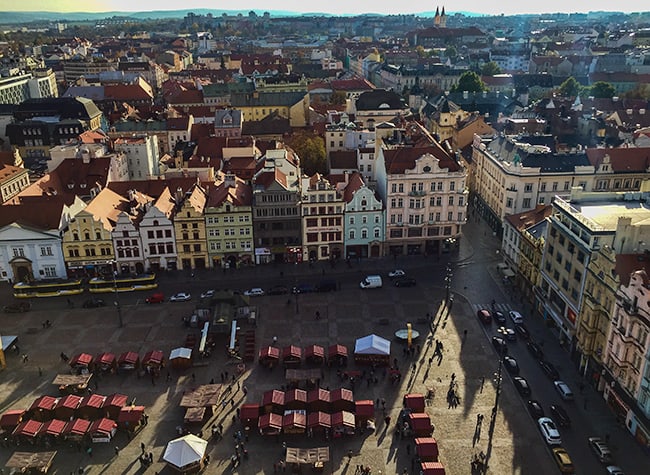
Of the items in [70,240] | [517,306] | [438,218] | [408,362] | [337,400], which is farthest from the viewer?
[438,218]

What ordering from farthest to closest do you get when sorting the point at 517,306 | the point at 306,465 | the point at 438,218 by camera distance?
the point at 438,218
the point at 517,306
the point at 306,465

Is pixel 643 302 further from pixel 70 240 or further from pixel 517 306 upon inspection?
pixel 70 240

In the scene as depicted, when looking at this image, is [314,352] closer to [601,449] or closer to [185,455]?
[185,455]

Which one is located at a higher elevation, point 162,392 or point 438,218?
point 438,218

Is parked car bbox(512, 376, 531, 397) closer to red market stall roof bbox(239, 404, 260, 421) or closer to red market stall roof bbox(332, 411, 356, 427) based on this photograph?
red market stall roof bbox(332, 411, 356, 427)

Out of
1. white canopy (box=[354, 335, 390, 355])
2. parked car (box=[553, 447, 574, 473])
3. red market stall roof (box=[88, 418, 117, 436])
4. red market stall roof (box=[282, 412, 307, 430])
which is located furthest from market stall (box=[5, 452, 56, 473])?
parked car (box=[553, 447, 574, 473])

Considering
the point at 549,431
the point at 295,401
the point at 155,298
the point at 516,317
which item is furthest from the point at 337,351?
the point at 155,298

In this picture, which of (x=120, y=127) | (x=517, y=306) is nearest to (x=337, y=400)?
(x=517, y=306)
